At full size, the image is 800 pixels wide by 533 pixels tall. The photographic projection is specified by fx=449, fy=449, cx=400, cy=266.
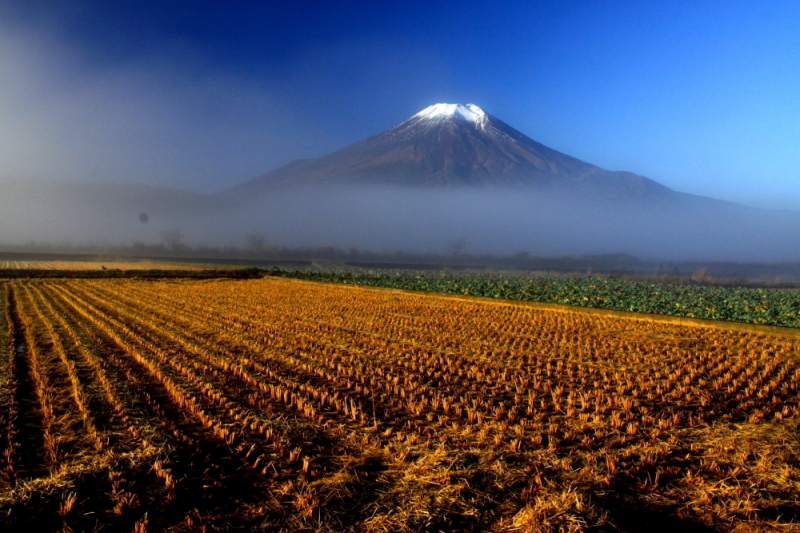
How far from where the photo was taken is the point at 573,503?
4.07 meters

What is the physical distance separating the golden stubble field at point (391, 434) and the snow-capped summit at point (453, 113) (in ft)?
555

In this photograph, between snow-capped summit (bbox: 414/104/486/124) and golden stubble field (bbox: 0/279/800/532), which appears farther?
snow-capped summit (bbox: 414/104/486/124)

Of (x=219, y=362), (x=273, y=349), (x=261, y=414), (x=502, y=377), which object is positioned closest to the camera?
(x=261, y=414)

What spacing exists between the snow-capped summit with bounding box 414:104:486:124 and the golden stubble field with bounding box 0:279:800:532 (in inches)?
6659

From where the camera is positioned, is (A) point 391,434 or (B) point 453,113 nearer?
(A) point 391,434

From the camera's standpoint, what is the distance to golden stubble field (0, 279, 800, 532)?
4047 mm

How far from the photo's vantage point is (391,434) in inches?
234

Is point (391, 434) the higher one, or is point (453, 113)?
point (453, 113)

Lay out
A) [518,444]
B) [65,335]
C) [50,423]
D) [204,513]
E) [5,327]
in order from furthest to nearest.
A: [5,327] → [65,335] → [50,423] → [518,444] → [204,513]

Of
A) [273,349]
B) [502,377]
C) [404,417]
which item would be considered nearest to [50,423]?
[404,417]

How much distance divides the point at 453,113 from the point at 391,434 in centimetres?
17765

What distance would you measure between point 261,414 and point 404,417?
6.92 feet

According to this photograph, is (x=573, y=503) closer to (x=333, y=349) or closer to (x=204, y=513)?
(x=204, y=513)

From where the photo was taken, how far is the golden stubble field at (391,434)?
13.3 feet
